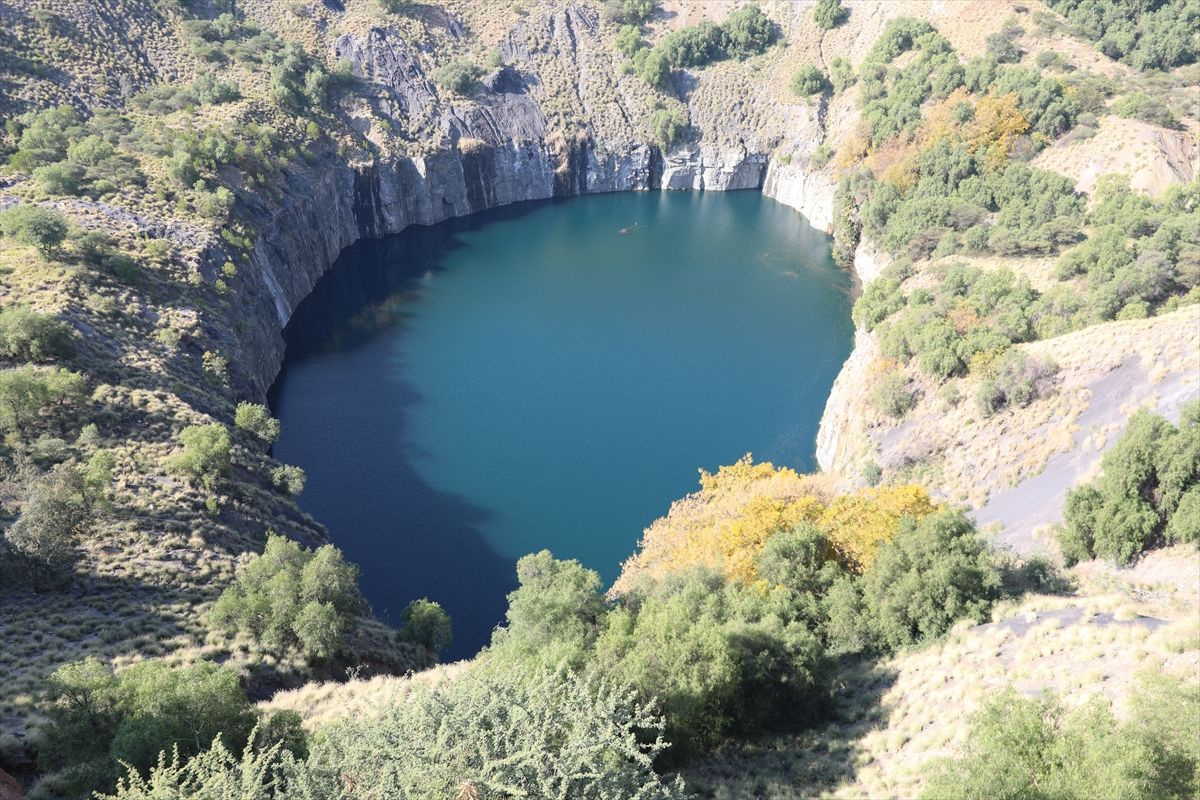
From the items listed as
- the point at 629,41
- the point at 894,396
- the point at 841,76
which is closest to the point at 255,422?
the point at 894,396

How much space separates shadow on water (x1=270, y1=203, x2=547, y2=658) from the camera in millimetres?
43531

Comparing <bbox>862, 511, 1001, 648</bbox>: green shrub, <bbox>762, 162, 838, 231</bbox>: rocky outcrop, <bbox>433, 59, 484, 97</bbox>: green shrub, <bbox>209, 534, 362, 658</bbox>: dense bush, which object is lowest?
<bbox>209, 534, 362, 658</bbox>: dense bush

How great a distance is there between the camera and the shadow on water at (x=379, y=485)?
4353 cm

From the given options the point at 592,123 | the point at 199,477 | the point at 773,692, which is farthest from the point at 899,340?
the point at 592,123

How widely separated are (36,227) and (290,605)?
3563cm

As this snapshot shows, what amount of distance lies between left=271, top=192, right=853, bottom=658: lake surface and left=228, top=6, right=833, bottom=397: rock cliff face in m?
4.20

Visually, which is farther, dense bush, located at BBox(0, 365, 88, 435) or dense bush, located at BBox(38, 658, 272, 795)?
dense bush, located at BBox(0, 365, 88, 435)

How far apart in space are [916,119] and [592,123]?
159 feet

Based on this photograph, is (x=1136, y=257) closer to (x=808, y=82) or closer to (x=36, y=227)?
(x=808, y=82)

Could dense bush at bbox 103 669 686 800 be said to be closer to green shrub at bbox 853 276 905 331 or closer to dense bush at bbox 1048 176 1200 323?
dense bush at bbox 1048 176 1200 323

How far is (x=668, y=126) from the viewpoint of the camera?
11375 cm

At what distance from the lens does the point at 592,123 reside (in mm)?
114688

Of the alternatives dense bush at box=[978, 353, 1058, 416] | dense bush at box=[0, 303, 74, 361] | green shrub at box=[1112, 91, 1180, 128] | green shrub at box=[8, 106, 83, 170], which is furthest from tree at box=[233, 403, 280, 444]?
green shrub at box=[1112, 91, 1180, 128]

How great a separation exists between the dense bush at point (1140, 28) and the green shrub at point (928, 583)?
3683 inches
